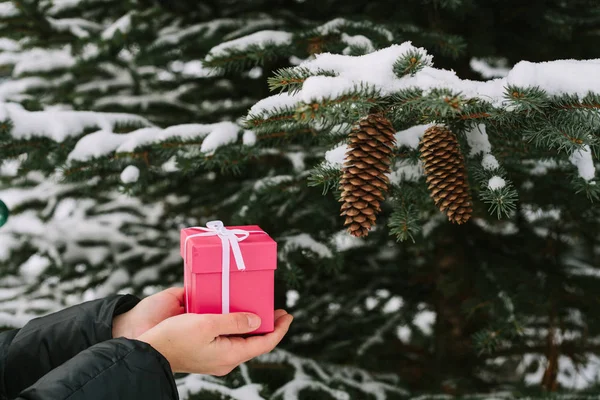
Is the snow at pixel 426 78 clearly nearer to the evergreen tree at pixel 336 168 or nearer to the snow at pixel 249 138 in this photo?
the evergreen tree at pixel 336 168

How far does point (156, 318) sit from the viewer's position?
140cm

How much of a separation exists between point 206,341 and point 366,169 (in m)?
0.52

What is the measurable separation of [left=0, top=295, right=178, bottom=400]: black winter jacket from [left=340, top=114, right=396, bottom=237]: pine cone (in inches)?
20.2

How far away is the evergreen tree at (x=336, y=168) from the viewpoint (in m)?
1.13

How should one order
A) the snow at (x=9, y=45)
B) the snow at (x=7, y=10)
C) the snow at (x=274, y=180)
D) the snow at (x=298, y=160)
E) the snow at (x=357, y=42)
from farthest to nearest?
the snow at (x=9, y=45)
the snow at (x=7, y=10)
the snow at (x=298, y=160)
the snow at (x=274, y=180)
the snow at (x=357, y=42)

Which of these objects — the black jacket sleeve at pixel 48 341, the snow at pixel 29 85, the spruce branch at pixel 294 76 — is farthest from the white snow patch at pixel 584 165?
the snow at pixel 29 85

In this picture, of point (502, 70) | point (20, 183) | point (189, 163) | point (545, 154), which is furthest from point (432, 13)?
point (20, 183)

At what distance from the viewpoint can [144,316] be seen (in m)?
1.39

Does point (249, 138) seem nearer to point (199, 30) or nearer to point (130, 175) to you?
point (130, 175)

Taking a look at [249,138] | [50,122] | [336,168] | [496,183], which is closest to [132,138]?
[50,122]

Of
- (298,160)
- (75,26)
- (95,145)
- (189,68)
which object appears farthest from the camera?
(189,68)

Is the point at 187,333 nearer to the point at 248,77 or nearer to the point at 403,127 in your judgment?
the point at 403,127

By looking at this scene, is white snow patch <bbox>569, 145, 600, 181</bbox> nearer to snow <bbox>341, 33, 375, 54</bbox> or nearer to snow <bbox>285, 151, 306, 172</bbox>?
snow <bbox>341, 33, 375, 54</bbox>

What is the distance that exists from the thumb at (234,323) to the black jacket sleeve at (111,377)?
0.45ft
